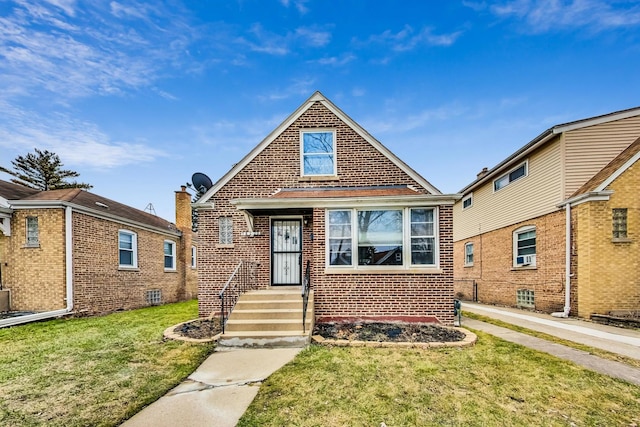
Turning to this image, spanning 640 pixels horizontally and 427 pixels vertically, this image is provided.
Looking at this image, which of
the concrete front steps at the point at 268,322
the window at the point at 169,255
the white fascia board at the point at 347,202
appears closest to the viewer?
the concrete front steps at the point at 268,322

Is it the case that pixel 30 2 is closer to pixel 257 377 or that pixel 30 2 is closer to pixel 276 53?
pixel 276 53

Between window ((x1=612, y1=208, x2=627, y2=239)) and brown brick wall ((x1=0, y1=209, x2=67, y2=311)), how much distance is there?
17.5 meters

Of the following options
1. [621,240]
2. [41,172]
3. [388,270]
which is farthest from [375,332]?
[41,172]

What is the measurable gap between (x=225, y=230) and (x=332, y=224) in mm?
3488

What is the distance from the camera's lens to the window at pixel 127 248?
12.2 metres

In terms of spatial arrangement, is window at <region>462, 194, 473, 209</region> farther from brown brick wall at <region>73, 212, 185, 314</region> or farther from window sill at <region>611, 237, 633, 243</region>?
brown brick wall at <region>73, 212, 185, 314</region>

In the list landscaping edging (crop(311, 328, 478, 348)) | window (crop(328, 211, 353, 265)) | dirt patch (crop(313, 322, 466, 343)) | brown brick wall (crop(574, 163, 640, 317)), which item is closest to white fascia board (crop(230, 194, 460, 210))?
window (crop(328, 211, 353, 265))

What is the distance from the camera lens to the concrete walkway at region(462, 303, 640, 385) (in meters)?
4.79

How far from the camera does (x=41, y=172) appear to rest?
31484mm

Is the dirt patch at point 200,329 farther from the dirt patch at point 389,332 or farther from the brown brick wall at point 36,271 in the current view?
the brown brick wall at point 36,271

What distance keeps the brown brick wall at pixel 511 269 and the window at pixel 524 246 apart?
19cm

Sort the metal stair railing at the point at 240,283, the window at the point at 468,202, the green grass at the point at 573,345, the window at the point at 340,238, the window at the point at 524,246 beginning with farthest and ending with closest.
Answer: the window at the point at 468,202, the window at the point at 524,246, the metal stair railing at the point at 240,283, the window at the point at 340,238, the green grass at the point at 573,345

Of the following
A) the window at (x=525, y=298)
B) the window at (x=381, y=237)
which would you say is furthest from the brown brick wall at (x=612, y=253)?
the window at (x=381, y=237)

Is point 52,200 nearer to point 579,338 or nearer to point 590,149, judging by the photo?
point 579,338
